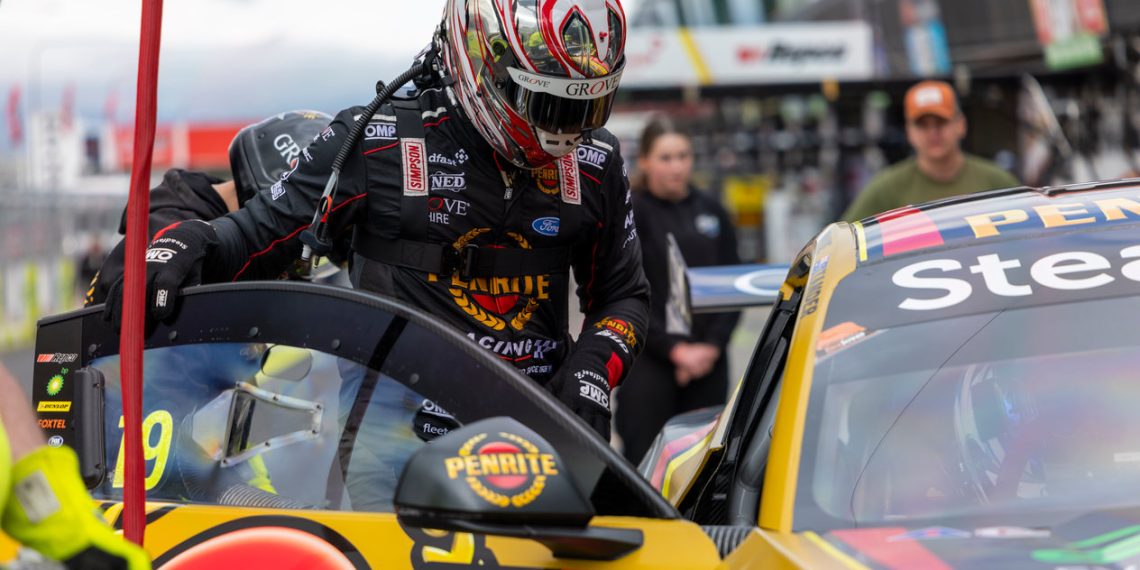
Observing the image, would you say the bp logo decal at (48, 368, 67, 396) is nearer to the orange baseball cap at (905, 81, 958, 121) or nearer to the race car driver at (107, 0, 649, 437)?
the race car driver at (107, 0, 649, 437)

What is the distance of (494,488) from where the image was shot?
1.83 meters

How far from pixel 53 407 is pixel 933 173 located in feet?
13.9

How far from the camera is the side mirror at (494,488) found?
1.81 metres

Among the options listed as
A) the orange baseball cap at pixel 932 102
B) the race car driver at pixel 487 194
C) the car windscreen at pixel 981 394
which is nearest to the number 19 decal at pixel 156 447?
the race car driver at pixel 487 194

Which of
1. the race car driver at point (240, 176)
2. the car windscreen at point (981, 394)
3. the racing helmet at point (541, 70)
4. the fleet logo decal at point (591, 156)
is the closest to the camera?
the car windscreen at point (981, 394)

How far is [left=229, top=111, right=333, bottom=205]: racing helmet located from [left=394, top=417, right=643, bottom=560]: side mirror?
221 cm

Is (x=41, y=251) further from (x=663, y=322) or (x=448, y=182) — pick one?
(x=448, y=182)

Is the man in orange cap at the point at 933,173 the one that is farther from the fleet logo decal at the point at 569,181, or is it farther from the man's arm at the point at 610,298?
the fleet logo decal at the point at 569,181

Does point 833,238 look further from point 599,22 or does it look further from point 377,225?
point 377,225

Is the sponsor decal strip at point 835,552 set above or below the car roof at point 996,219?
below

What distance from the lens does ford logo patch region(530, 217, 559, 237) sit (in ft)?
10.3

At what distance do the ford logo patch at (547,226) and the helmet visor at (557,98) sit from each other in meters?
0.25

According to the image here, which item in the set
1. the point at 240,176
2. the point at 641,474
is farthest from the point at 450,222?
the point at 240,176

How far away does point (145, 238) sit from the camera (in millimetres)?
2262
